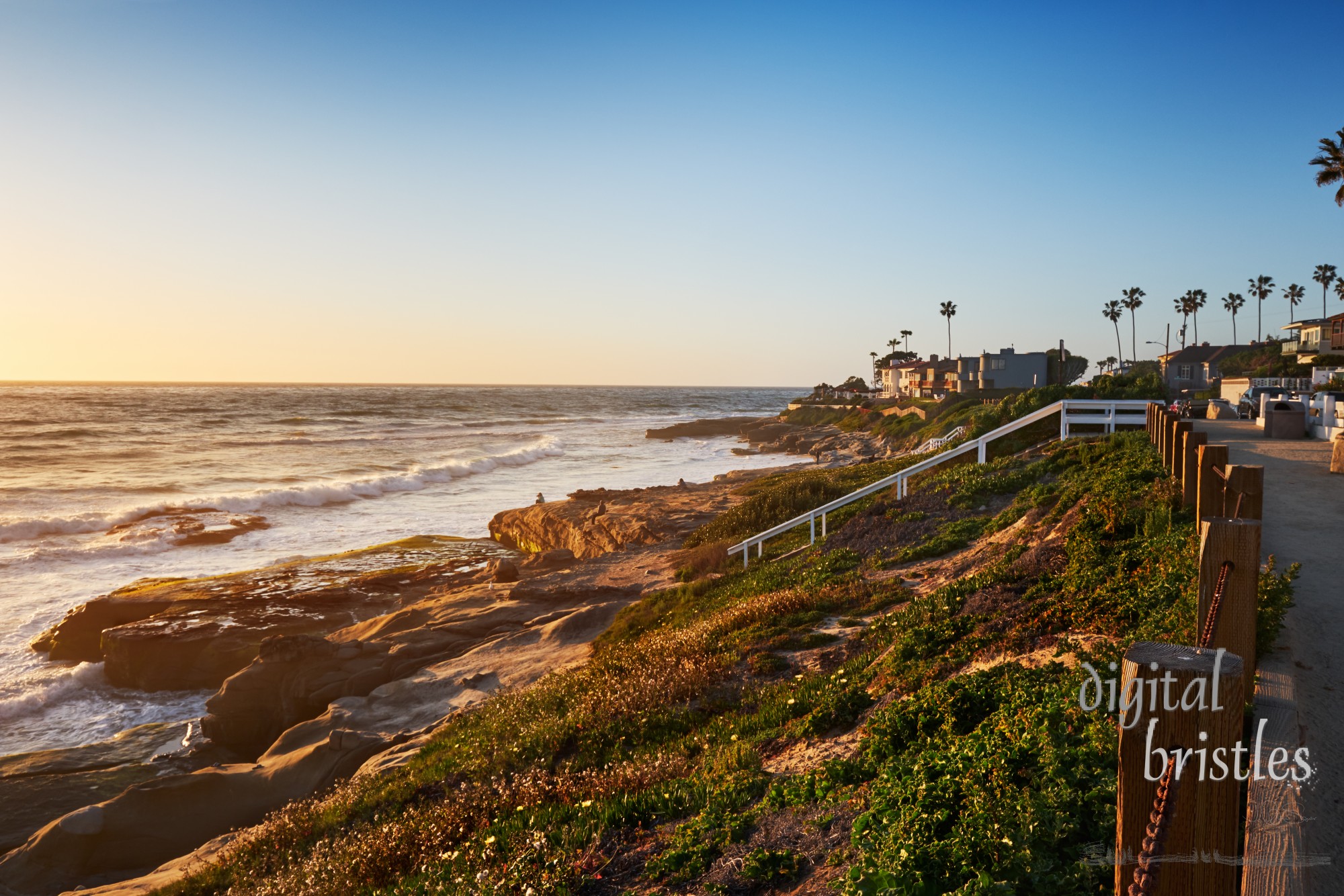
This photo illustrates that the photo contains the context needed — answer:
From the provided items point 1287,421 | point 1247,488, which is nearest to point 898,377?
point 1287,421

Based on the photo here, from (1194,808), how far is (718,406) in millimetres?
176900

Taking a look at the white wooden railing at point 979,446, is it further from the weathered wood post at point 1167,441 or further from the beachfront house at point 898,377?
the beachfront house at point 898,377

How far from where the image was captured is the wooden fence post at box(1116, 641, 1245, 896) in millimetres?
2230

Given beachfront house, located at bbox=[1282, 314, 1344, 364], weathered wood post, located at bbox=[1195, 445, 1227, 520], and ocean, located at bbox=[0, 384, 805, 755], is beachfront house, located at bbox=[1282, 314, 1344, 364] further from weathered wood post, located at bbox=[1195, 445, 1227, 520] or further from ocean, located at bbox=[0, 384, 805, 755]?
weathered wood post, located at bbox=[1195, 445, 1227, 520]

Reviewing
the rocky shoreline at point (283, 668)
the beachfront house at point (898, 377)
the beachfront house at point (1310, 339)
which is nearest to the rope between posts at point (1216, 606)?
the rocky shoreline at point (283, 668)

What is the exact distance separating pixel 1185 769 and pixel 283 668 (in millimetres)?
15423

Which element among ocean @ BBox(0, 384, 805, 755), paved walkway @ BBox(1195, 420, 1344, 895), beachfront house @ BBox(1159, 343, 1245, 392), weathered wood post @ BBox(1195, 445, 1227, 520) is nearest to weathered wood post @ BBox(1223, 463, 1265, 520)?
weathered wood post @ BBox(1195, 445, 1227, 520)

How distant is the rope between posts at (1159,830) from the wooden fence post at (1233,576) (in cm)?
126

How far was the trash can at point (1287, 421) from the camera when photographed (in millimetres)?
19797

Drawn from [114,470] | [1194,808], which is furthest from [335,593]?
[114,470]

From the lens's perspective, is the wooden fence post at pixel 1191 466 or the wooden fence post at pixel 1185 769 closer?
the wooden fence post at pixel 1185 769

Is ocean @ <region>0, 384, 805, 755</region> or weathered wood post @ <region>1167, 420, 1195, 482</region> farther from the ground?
weathered wood post @ <region>1167, 420, 1195, 482</region>

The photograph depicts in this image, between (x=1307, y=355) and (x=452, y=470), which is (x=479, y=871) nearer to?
(x=452, y=470)

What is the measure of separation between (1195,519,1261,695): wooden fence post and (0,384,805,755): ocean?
1712 cm
